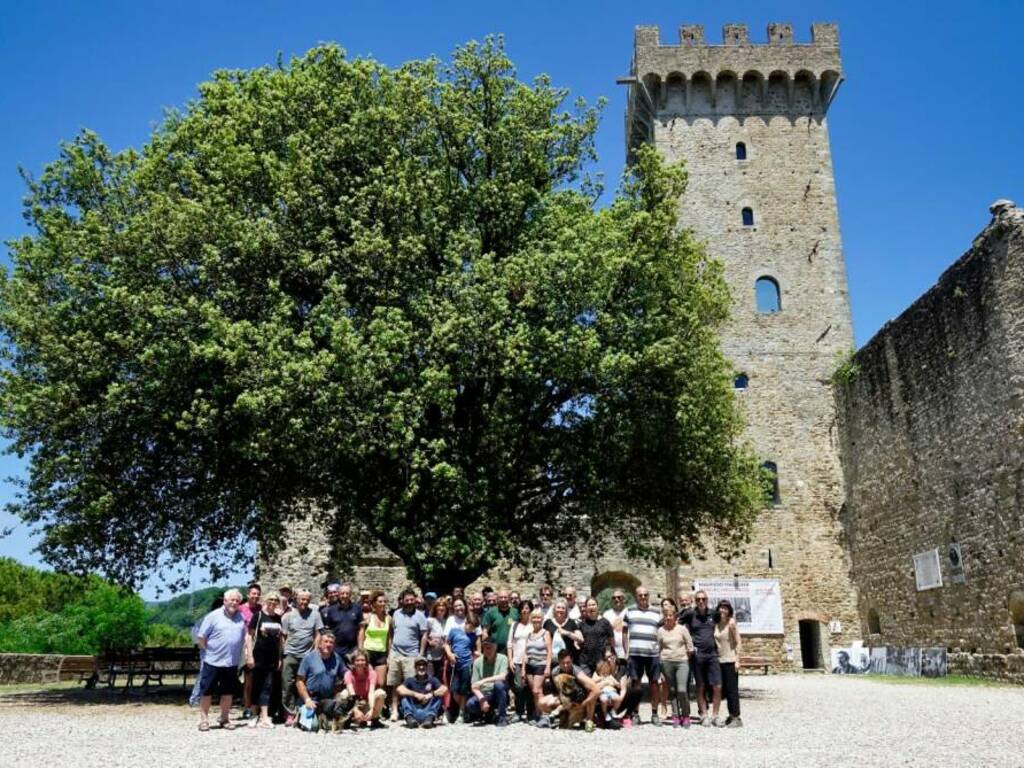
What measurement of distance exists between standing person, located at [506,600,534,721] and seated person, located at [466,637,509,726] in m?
0.16

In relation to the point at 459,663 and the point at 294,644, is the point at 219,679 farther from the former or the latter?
the point at 459,663

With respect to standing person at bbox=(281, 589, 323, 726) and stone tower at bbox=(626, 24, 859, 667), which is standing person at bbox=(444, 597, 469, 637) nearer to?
standing person at bbox=(281, 589, 323, 726)

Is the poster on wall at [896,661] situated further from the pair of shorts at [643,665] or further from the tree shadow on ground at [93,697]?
the tree shadow on ground at [93,697]

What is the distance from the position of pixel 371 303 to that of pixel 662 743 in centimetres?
877

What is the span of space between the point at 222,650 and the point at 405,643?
2261mm

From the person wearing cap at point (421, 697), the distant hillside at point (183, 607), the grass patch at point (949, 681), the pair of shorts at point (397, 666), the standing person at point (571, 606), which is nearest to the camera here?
the person wearing cap at point (421, 697)

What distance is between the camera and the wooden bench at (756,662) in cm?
2512

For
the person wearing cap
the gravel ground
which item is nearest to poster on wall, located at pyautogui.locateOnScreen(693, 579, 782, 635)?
the gravel ground

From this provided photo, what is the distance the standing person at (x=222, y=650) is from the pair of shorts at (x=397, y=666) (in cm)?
187

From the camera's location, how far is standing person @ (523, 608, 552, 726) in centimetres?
1063

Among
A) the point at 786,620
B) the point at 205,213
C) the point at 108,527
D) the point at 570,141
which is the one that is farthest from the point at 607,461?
the point at 786,620

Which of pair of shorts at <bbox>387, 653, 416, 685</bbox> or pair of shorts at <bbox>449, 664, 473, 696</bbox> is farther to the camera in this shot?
pair of shorts at <bbox>449, 664, 473, 696</bbox>

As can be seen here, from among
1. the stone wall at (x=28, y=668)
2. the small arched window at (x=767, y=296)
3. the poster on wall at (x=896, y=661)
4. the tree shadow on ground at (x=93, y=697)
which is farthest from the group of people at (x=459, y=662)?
the small arched window at (x=767, y=296)

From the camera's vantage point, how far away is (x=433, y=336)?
1354cm
